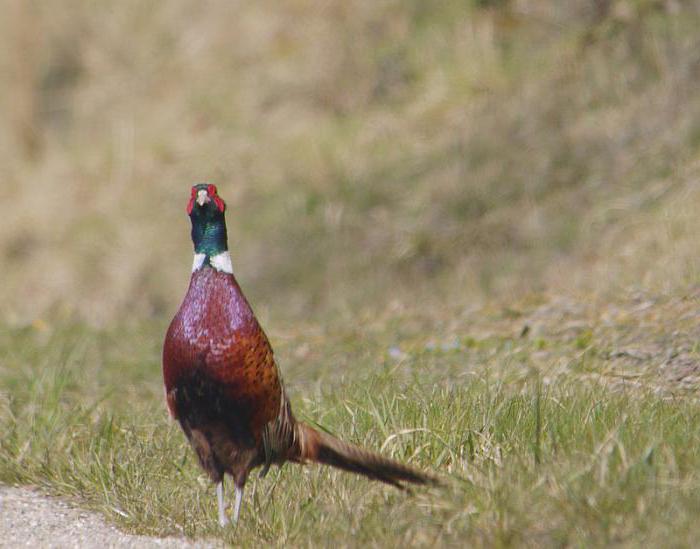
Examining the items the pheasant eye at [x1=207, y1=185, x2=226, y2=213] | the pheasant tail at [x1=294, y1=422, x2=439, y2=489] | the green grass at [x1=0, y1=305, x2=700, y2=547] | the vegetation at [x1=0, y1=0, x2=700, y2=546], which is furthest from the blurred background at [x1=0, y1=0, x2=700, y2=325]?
the pheasant eye at [x1=207, y1=185, x2=226, y2=213]

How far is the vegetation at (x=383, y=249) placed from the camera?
4.25 meters

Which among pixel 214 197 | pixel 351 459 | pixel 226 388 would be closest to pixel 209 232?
pixel 214 197

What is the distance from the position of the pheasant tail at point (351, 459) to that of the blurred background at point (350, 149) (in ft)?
10.7

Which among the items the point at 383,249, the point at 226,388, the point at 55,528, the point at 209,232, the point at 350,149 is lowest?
the point at 55,528

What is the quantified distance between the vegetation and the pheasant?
15 centimetres

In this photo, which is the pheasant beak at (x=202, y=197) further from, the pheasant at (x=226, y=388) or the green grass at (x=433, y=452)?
the green grass at (x=433, y=452)

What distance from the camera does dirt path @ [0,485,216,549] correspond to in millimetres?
4414

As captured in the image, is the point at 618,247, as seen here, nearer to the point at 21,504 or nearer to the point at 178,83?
the point at 21,504

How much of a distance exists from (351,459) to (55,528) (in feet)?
3.96

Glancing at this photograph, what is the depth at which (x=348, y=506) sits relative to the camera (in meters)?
4.20

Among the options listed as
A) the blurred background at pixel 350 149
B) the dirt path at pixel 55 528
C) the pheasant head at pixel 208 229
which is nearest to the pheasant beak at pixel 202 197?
the pheasant head at pixel 208 229

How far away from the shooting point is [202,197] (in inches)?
176

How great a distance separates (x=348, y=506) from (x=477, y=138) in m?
6.75

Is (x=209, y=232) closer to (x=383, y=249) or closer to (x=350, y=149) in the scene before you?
(x=383, y=249)
